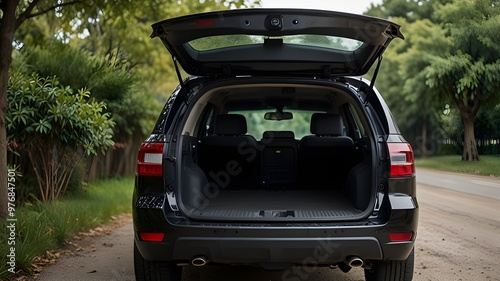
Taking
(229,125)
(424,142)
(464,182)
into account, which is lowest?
(464,182)

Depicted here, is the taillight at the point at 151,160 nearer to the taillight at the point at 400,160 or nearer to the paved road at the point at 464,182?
the taillight at the point at 400,160

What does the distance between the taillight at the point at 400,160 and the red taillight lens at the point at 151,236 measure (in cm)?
171

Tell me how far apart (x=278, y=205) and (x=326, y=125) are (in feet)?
4.13

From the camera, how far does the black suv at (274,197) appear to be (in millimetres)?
3857

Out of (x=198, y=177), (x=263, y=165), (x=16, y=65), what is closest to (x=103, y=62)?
(x=16, y=65)

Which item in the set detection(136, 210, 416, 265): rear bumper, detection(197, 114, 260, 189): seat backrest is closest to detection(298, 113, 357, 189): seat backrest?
detection(197, 114, 260, 189): seat backrest

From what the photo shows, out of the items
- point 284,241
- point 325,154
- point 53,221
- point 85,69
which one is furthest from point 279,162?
point 85,69

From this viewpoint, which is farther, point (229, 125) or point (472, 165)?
point (229, 125)

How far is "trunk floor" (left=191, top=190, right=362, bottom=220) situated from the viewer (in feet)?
13.6

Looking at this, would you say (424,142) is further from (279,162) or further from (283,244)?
(283,244)

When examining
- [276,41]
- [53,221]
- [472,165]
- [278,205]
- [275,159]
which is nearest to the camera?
[276,41]

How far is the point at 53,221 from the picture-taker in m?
6.72

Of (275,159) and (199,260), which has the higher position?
(275,159)

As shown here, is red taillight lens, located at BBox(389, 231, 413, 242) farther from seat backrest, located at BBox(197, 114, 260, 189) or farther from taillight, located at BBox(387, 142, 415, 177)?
seat backrest, located at BBox(197, 114, 260, 189)
